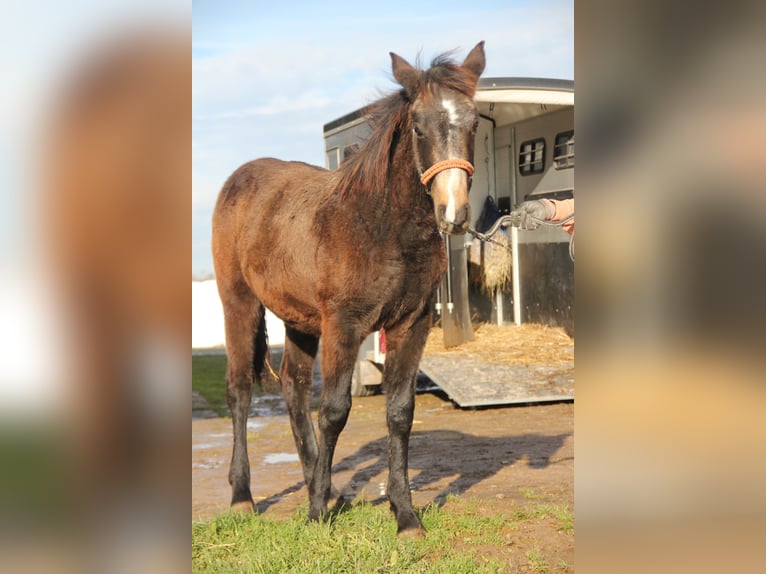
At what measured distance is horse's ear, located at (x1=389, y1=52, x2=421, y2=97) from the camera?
393 cm

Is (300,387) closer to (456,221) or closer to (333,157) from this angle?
(456,221)

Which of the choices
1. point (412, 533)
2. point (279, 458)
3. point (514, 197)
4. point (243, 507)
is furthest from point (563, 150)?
point (412, 533)

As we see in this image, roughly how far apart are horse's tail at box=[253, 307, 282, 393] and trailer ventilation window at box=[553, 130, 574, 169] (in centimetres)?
489

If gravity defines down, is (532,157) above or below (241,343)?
above

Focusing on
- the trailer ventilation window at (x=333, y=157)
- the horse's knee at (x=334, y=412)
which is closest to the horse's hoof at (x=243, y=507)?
the horse's knee at (x=334, y=412)

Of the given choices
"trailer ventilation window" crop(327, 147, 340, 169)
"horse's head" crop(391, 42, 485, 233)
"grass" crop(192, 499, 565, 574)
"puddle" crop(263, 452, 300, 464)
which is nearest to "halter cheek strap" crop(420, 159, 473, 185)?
"horse's head" crop(391, 42, 485, 233)

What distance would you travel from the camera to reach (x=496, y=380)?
856cm

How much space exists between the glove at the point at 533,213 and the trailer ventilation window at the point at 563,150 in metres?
4.77

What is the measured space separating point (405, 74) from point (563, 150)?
5.74 metres

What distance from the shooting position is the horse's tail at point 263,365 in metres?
5.59
